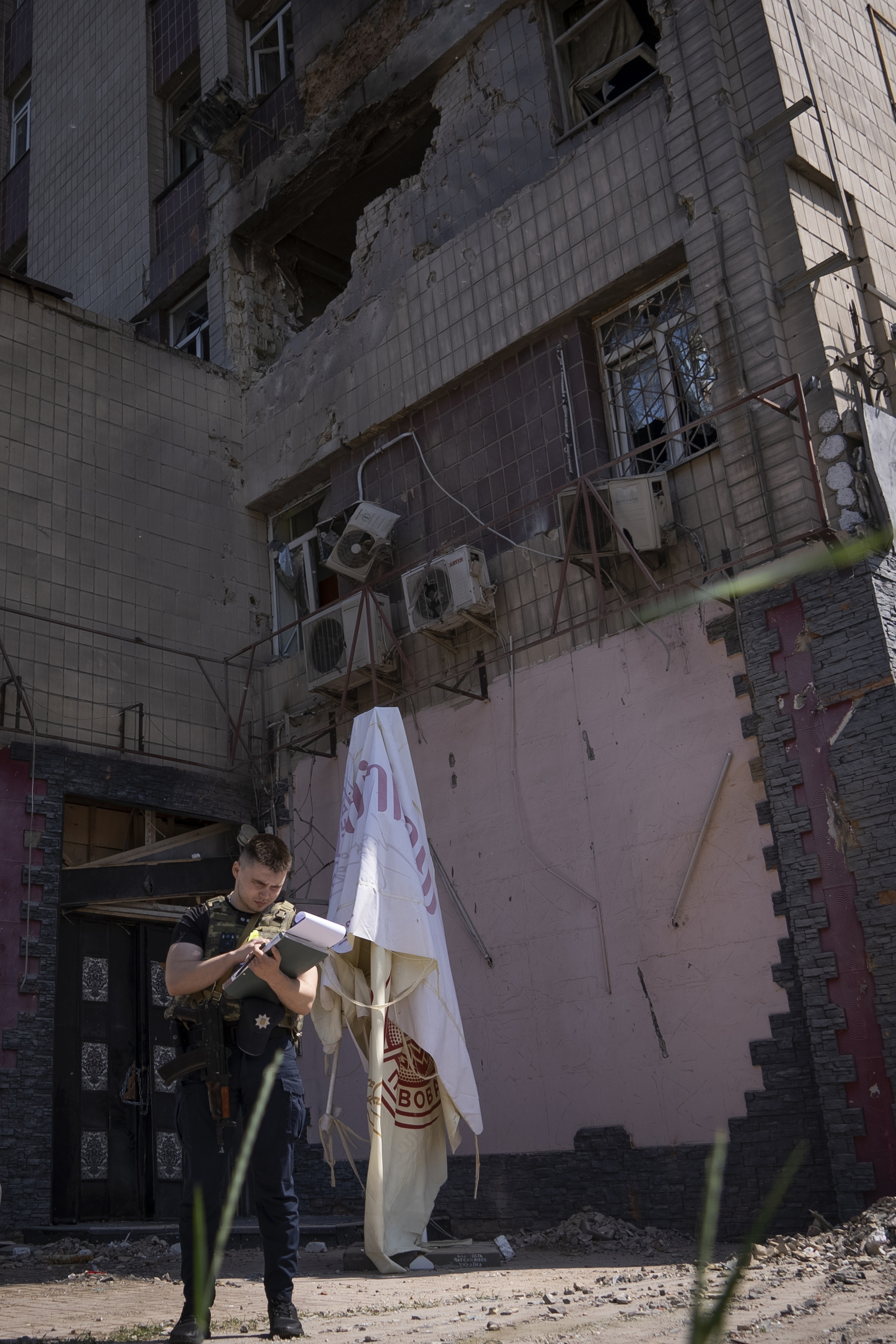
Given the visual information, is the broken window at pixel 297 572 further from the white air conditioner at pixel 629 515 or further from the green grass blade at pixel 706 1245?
the green grass blade at pixel 706 1245

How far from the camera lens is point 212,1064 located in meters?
4.07

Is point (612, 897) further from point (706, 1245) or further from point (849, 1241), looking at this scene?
point (706, 1245)

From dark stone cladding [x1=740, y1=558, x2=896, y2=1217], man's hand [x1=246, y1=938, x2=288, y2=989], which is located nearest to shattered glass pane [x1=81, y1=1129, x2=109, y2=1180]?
dark stone cladding [x1=740, y1=558, x2=896, y2=1217]

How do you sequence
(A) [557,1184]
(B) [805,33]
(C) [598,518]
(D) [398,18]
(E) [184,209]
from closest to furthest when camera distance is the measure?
(A) [557,1184] < (C) [598,518] < (B) [805,33] < (D) [398,18] < (E) [184,209]

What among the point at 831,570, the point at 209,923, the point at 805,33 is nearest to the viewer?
the point at 209,923

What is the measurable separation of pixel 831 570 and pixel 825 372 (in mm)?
1457

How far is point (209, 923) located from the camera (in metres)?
4.32

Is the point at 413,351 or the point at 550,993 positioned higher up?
the point at 413,351

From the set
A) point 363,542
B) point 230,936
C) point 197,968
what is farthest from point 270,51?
point 197,968

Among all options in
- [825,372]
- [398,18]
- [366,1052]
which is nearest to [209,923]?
[366,1052]

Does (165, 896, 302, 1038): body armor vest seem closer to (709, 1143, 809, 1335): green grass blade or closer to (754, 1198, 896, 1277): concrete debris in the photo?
(754, 1198, 896, 1277): concrete debris

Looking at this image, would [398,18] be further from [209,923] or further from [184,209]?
[209,923]

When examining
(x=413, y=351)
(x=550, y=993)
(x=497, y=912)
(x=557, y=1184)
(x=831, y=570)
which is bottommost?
(x=557, y=1184)

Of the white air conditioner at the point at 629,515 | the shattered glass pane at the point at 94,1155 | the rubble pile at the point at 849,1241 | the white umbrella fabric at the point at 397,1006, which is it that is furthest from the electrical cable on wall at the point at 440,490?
the shattered glass pane at the point at 94,1155
